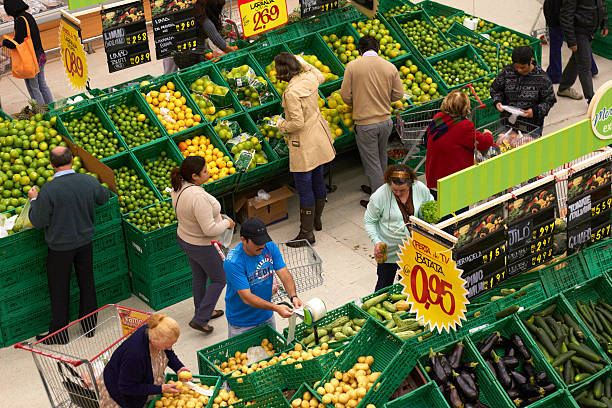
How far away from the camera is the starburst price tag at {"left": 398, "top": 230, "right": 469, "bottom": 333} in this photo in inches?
212

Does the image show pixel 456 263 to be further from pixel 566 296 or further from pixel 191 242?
pixel 191 242

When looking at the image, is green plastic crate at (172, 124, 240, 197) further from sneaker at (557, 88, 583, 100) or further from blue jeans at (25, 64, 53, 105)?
sneaker at (557, 88, 583, 100)

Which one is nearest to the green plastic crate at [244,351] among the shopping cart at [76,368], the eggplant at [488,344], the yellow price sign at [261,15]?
the shopping cart at [76,368]

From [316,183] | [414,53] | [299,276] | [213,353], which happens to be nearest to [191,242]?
[299,276]

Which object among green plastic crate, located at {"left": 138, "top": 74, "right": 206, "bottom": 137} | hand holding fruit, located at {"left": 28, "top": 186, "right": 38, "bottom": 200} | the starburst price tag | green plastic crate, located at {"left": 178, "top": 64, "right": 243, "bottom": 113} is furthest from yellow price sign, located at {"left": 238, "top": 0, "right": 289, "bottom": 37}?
the starburst price tag

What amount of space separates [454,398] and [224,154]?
15.3 feet

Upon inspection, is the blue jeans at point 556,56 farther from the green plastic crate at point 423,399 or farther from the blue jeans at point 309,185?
the green plastic crate at point 423,399

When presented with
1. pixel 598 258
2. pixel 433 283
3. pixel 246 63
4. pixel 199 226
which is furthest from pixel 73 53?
pixel 598 258

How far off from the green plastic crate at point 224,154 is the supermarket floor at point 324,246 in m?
0.77

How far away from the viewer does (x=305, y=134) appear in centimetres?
909

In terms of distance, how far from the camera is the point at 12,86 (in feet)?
43.5

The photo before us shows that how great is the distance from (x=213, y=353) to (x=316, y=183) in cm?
343

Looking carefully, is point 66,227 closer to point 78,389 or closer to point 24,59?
point 78,389

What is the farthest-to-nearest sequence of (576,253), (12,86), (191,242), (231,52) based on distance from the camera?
(12,86), (231,52), (191,242), (576,253)
